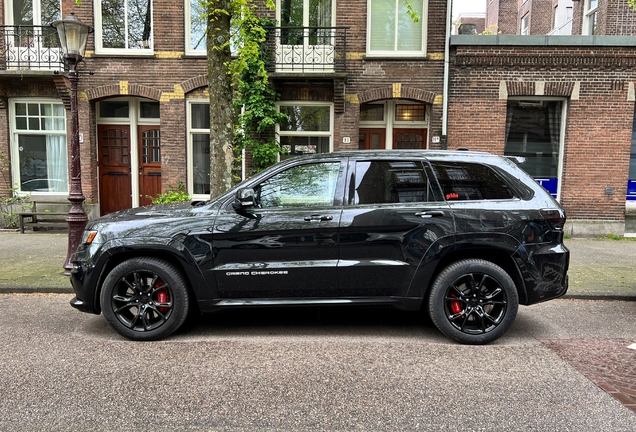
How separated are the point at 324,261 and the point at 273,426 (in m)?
1.80

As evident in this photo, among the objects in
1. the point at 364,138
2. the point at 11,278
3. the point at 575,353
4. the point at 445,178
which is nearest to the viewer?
the point at 575,353

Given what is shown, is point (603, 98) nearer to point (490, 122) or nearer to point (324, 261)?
point (490, 122)

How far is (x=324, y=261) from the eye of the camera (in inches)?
183

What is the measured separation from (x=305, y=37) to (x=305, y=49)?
0.97 ft

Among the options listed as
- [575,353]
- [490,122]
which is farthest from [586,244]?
[575,353]

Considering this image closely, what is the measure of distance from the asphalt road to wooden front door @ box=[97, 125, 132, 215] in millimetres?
7409

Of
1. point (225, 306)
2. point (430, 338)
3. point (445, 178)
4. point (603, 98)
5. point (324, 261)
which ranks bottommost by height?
point (430, 338)

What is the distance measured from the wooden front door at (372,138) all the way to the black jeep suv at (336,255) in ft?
25.1

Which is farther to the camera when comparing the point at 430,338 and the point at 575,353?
the point at 430,338

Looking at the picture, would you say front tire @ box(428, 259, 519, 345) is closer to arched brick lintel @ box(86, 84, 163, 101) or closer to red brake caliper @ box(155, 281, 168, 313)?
red brake caliper @ box(155, 281, 168, 313)

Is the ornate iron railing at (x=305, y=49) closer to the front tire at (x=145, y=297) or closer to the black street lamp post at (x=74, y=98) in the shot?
the black street lamp post at (x=74, y=98)

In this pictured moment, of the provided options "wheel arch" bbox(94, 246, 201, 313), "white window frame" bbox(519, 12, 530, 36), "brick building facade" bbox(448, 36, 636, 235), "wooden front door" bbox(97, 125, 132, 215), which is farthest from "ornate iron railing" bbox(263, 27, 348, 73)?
"white window frame" bbox(519, 12, 530, 36)

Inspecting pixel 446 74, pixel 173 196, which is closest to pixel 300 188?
pixel 173 196

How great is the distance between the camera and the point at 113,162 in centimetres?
1255
